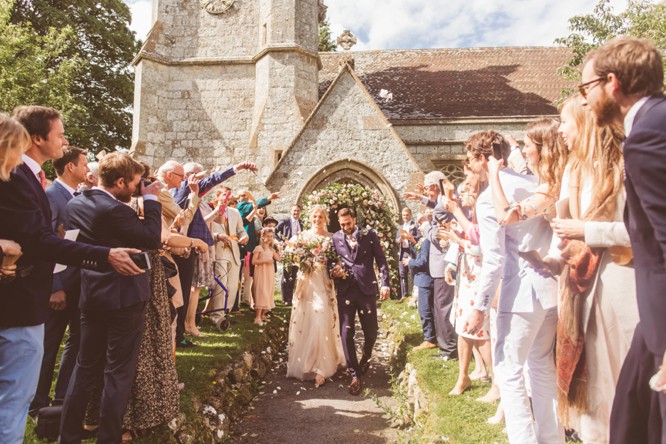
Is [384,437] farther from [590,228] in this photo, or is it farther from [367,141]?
[367,141]

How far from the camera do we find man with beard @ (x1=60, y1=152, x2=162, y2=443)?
312 cm

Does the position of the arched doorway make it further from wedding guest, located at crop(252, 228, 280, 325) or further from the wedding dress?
the wedding dress

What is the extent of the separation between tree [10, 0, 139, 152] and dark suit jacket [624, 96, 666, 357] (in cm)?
2227

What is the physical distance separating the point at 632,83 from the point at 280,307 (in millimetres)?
9675

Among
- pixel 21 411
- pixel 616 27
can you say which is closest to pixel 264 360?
pixel 21 411

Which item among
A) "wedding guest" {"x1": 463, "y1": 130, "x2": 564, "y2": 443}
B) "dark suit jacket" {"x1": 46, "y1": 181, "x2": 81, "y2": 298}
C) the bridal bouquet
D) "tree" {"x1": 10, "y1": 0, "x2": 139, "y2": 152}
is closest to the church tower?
"tree" {"x1": 10, "y1": 0, "x2": 139, "y2": 152}

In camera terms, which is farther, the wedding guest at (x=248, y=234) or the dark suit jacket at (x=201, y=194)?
the wedding guest at (x=248, y=234)

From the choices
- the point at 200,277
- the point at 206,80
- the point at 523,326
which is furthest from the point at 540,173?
the point at 206,80

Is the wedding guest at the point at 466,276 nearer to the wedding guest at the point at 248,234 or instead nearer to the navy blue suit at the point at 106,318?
the navy blue suit at the point at 106,318

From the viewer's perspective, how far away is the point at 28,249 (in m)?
2.33

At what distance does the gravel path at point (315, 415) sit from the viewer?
493 cm

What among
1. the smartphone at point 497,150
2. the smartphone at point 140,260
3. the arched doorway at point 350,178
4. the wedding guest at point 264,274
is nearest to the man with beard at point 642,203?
the smartphone at point 497,150

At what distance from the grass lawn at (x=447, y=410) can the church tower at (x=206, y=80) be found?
11128 mm

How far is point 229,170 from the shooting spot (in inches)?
226
